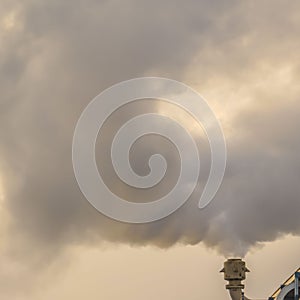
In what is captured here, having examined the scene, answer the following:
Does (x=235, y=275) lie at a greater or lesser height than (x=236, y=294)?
greater

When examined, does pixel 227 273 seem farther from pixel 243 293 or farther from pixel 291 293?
pixel 291 293

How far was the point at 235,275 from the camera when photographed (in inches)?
2544

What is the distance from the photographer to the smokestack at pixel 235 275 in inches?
2473

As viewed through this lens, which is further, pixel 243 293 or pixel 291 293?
pixel 243 293

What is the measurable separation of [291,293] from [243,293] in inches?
434

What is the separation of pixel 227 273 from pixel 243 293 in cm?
306

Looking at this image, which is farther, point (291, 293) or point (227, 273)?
point (227, 273)

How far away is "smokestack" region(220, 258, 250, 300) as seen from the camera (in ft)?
206

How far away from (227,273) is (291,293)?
44.8ft

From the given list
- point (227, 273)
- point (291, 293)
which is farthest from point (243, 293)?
point (291, 293)

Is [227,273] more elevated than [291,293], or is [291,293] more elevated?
[227,273]

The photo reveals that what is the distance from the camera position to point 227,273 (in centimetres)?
6512

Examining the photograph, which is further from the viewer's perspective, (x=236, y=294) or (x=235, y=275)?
(x=235, y=275)

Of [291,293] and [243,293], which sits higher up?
[243,293]
